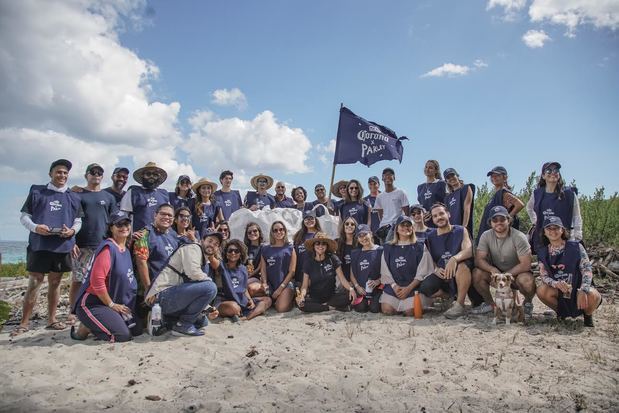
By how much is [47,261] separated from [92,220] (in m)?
0.78

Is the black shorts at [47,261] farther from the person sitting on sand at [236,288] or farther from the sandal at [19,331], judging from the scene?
the person sitting on sand at [236,288]

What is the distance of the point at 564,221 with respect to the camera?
5789mm

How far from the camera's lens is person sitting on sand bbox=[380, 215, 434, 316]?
19.5ft

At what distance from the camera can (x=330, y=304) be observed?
643cm

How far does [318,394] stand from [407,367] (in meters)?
1.00

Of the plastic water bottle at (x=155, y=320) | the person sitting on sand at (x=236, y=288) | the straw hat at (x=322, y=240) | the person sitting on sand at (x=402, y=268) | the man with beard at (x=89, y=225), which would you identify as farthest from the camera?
the straw hat at (x=322, y=240)

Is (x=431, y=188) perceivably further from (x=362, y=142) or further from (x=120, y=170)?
(x=120, y=170)

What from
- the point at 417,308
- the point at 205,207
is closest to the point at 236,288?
the point at 205,207

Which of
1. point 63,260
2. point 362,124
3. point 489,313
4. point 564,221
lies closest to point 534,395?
point 489,313

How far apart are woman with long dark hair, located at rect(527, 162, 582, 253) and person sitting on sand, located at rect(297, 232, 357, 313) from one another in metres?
2.86

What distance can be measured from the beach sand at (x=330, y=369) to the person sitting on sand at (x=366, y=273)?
2.78ft

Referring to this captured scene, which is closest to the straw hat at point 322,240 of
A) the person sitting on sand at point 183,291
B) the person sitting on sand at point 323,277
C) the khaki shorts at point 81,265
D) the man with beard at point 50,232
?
the person sitting on sand at point 323,277

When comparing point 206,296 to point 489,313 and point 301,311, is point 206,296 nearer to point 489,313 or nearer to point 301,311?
point 301,311

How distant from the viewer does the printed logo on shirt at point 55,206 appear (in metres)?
5.24
